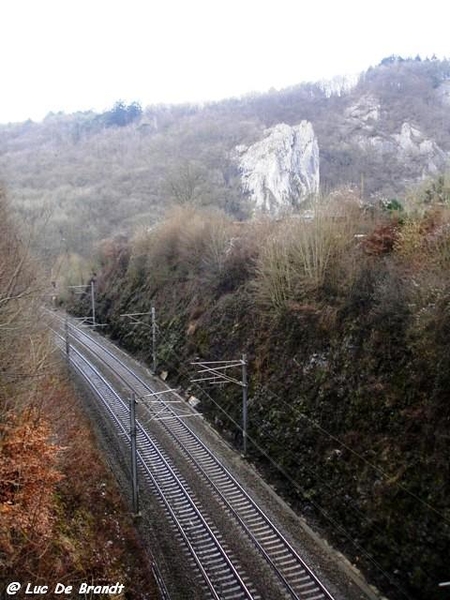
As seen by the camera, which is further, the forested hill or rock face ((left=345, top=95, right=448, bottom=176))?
rock face ((left=345, top=95, right=448, bottom=176))

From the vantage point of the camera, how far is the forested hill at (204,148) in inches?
2260

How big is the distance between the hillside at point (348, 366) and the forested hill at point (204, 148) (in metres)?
23.6

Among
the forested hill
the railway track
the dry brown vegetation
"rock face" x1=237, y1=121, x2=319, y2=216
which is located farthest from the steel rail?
"rock face" x1=237, y1=121, x2=319, y2=216

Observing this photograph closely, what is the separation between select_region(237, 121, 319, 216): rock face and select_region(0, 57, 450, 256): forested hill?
7.16ft

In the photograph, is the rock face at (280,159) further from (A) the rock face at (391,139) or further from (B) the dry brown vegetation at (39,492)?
(B) the dry brown vegetation at (39,492)

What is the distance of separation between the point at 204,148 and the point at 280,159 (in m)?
15.7

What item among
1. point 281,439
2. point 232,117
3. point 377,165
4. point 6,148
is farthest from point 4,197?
point 6,148

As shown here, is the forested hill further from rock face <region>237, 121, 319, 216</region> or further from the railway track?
the railway track

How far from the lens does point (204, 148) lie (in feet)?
273

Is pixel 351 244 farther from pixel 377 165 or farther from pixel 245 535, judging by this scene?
pixel 377 165

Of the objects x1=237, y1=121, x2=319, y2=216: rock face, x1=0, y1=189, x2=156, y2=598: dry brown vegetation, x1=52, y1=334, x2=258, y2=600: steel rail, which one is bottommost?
x1=52, y1=334, x2=258, y2=600: steel rail

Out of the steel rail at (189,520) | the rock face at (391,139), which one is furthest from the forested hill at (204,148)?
the steel rail at (189,520)

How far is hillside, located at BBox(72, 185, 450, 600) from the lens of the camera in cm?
1289

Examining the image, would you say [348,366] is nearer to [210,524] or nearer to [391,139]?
[210,524]
